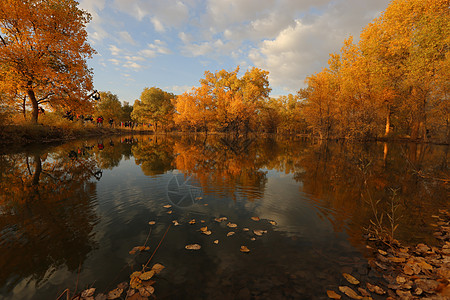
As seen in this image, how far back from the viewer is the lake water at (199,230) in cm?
340

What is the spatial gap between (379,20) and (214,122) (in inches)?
1562

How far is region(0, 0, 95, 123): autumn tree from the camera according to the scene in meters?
19.6

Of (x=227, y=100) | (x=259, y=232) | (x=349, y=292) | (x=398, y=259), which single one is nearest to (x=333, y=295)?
(x=349, y=292)

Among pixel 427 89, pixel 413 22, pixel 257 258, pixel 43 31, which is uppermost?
pixel 413 22

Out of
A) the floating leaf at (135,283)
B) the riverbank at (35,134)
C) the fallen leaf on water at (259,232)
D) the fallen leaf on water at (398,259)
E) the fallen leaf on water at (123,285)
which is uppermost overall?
the riverbank at (35,134)

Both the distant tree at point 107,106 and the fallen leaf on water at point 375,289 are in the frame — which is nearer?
the fallen leaf on water at point 375,289

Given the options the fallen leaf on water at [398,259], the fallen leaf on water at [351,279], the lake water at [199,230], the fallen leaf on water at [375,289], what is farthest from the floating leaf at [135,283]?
the fallen leaf on water at [398,259]

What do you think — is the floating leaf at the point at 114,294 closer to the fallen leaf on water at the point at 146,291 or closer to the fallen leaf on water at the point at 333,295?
the fallen leaf on water at the point at 146,291

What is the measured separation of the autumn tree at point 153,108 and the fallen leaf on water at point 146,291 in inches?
2770

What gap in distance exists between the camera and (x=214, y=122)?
176 ft

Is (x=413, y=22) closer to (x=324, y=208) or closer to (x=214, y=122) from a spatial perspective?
(x=324, y=208)

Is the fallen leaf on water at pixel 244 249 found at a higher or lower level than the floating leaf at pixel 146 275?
lower

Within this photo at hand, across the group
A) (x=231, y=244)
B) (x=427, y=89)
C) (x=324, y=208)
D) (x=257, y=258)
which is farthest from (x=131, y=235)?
(x=427, y=89)

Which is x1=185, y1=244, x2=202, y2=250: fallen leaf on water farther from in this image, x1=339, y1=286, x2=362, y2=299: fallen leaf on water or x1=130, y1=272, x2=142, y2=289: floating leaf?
x1=339, y1=286, x2=362, y2=299: fallen leaf on water
